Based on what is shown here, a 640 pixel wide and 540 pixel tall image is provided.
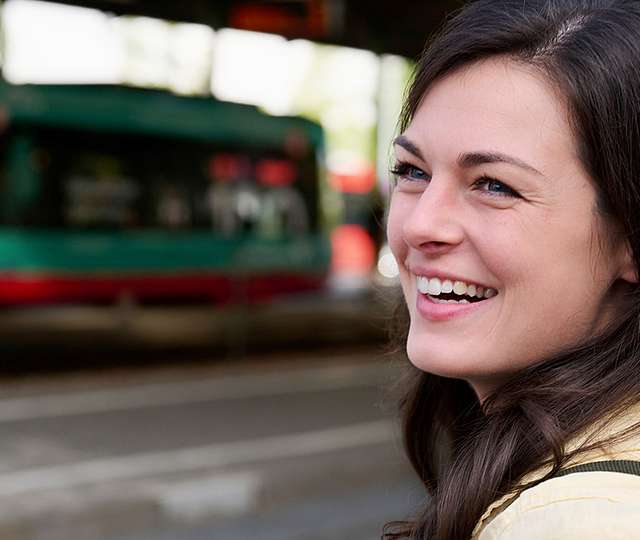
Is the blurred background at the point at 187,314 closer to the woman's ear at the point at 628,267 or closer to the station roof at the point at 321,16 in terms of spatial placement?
the station roof at the point at 321,16

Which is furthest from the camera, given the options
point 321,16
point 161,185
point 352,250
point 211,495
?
point 352,250

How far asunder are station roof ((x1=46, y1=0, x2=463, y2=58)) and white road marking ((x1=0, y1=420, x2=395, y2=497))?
21.2 ft

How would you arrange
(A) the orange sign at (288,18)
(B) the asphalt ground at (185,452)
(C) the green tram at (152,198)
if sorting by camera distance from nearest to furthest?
(B) the asphalt ground at (185,452) → (C) the green tram at (152,198) → (A) the orange sign at (288,18)

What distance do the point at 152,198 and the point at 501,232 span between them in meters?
13.6

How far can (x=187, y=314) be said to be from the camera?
48.5 ft

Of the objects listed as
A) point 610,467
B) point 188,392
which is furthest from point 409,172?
point 188,392

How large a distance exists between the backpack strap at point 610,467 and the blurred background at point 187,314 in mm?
4844

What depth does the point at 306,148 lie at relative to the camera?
1642 cm

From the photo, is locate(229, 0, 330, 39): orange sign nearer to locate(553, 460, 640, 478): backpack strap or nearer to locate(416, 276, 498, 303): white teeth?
locate(416, 276, 498, 303): white teeth

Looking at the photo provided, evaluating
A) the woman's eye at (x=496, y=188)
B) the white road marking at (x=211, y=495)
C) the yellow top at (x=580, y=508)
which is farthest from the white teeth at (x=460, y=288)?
the white road marking at (x=211, y=495)

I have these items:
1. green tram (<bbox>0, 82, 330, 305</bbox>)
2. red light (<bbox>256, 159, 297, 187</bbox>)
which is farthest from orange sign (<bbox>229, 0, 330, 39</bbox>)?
red light (<bbox>256, 159, 297, 187</bbox>)

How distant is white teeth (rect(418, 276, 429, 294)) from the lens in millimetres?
1285

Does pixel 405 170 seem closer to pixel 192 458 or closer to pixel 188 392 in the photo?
pixel 192 458

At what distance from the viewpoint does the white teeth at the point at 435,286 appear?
49.8 inches
